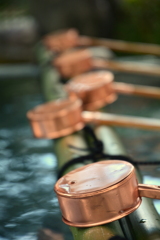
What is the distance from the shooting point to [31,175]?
1909 mm

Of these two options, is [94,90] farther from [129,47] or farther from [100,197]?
[129,47]

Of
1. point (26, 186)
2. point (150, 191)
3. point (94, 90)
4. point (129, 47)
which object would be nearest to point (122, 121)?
point (94, 90)

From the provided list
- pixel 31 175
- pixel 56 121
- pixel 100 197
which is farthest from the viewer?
pixel 56 121

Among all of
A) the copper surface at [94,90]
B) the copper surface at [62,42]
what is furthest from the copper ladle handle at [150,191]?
the copper surface at [62,42]

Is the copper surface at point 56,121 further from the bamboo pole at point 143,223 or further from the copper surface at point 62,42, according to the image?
the copper surface at point 62,42

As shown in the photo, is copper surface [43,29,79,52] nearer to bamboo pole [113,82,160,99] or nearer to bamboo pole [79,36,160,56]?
bamboo pole [79,36,160,56]

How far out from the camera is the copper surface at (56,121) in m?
2.17

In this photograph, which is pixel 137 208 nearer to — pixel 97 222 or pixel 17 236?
pixel 97 222

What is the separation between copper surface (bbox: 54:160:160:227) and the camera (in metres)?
1.18

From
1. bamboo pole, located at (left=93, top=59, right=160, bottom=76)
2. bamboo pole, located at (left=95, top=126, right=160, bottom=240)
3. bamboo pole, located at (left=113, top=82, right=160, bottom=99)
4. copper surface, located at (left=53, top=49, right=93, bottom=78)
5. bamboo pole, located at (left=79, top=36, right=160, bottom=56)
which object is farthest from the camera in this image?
bamboo pole, located at (left=79, top=36, right=160, bottom=56)

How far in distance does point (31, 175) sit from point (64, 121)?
373 mm

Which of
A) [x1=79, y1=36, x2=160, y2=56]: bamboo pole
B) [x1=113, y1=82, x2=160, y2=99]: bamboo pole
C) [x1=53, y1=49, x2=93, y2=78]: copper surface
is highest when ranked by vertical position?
[x1=53, y1=49, x2=93, y2=78]: copper surface

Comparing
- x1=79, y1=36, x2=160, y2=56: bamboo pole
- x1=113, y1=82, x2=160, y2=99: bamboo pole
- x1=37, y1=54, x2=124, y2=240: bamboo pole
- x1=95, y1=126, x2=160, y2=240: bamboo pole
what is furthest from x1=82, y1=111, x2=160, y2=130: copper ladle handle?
x1=79, y1=36, x2=160, y2=56: bamboo pole

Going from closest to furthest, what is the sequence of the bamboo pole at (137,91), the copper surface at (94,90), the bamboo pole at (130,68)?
1. the copper surface at (94,90)
2. the bamboo pole at (137,91)
3. the bamboo pole at (130,68)
